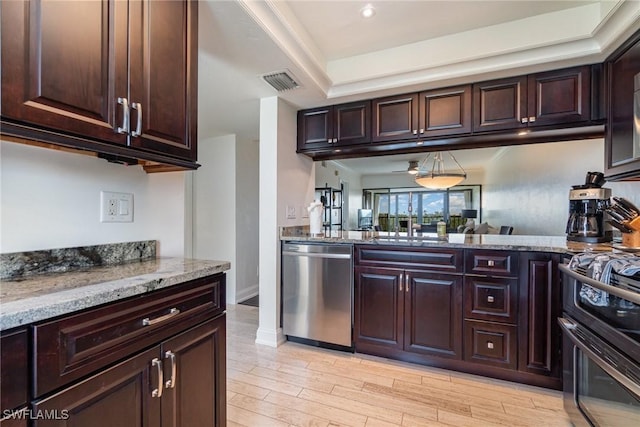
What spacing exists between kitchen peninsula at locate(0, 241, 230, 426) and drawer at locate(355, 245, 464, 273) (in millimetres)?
1368

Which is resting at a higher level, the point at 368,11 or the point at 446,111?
the point at 368,11

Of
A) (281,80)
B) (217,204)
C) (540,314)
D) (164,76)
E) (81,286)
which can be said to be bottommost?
(540,314)

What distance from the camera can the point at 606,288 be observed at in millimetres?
1151

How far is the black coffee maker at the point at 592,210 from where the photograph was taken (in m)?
2.10

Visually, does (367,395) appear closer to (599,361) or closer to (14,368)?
(599,361)

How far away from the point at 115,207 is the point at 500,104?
8.84 ft

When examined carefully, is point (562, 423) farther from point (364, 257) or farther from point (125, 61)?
point (125, 61)

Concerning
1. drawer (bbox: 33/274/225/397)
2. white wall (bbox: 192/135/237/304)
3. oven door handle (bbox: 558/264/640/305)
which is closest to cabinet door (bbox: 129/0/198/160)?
drawer (bbox: 33/274/225/397)

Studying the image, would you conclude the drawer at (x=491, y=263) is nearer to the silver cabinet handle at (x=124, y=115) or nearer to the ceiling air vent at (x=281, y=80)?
the ceiling air vent at (x=281, y=80)

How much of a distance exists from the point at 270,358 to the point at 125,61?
225 cm

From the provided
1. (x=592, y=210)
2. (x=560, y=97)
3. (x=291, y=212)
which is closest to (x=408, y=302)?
(x=291, y=212)

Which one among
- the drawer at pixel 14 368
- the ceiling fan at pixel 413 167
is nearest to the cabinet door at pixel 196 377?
the drawer at pixel 14 368

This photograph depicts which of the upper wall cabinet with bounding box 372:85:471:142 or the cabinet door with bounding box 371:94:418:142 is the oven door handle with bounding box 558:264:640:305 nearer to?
the upper wall cabinet with bounding box 372:85:471:142

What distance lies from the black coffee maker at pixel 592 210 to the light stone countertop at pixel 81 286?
2.61m
